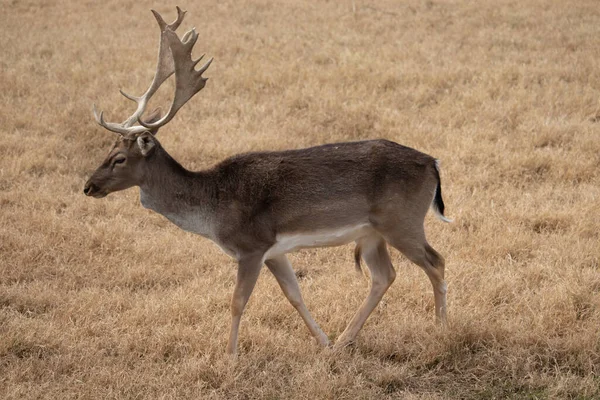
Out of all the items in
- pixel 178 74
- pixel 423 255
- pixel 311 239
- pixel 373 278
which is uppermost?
pixel 178 74

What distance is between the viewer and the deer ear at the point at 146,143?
5.86 metres

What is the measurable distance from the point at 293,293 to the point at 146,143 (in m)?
1.56

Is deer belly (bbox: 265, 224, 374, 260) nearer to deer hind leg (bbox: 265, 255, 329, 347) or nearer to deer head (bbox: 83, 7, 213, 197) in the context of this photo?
deer hind leg (bbox: 265, 255, 329, 347)

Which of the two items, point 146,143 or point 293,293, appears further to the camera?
point 293,293

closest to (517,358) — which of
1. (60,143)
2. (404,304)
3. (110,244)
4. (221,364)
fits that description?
(404,304)

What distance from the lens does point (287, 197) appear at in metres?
5.77

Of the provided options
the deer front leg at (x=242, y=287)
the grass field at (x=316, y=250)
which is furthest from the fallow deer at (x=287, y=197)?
the grass field at (x=316, y=250)

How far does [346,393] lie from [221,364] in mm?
877

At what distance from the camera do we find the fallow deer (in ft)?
18.8

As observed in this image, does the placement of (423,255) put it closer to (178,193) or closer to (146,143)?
(178,193)

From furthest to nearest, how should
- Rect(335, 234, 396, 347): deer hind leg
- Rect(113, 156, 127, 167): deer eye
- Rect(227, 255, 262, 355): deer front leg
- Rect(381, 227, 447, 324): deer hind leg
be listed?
Rect(335, 234, 396, 347): deer hind leg < Rect(113, 156, 127, 167): deer eye < Rect(381, 227, 447, 324): deer hind leg < Rect(227, 255, 262, 355): deer front leg

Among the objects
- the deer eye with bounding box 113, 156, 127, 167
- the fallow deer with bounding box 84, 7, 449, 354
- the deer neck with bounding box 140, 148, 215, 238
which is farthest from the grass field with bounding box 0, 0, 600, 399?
the deer eye with bounding box 113, 156, 127, 167

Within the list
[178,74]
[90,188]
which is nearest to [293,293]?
[90,188]

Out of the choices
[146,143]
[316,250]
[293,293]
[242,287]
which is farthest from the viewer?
[316,250]
